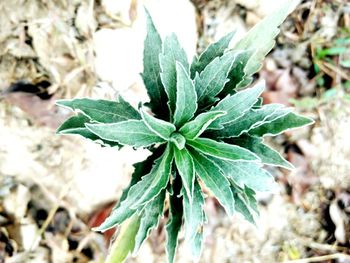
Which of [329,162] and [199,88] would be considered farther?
[329,162]

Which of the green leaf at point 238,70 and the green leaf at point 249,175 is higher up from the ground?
the green leaf at point 238,70

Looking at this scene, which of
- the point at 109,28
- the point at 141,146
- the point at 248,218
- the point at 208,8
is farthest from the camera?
the point at 208,8

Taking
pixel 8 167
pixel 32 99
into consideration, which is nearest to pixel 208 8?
pixel 32 99

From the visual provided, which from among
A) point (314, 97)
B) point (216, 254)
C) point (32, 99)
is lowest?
point (216, 254)

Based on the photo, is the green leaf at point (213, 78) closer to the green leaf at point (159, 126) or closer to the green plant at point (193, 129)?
the green plant at point (193, 129)

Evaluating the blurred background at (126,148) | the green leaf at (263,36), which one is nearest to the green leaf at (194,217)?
the green leaf at (263,36)

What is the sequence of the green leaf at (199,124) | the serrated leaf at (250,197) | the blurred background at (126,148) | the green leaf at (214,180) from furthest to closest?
the blurred background at (126,148) < the serrated leaf at (250,197) < the green leaf at (214,180) < the green leaf at (199,124)

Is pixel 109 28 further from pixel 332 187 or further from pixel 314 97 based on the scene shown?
pixel 332 187
